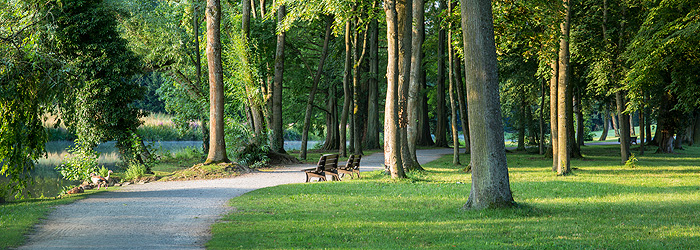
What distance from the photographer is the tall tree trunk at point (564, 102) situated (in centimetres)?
1570

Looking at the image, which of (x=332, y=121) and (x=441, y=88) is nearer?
(x=441, y=88)

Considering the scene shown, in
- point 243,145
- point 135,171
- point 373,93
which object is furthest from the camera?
point 373,93

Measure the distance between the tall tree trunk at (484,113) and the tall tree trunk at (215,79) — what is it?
10707mm

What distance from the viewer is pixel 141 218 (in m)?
8.95

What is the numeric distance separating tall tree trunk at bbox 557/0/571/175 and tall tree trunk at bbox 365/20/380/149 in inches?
585

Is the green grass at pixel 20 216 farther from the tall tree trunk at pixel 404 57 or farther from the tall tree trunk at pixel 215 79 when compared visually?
the tall tree trunk at pixel 404 57

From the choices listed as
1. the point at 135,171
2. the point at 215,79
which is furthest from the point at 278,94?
the point at 135,171

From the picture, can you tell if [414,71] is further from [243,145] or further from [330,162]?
[243,145]

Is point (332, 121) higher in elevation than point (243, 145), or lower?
higher

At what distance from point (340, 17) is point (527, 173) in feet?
26.7

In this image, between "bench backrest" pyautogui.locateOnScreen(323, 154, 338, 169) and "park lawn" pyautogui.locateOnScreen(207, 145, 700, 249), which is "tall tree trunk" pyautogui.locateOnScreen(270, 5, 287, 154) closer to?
"bench backrest" pyautogui.locateOnScreen(323, 154, 338, 169)

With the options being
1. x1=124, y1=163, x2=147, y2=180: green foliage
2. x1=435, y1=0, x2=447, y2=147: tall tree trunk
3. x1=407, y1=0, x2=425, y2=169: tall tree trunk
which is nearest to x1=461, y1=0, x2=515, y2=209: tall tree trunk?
x1=407, y1=0, x2=425, y2=169: tall tree trunk

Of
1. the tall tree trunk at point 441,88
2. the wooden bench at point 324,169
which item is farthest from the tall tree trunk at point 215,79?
the tall tree trunk at point 441,88

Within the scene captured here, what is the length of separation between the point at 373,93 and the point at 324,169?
18.8m
